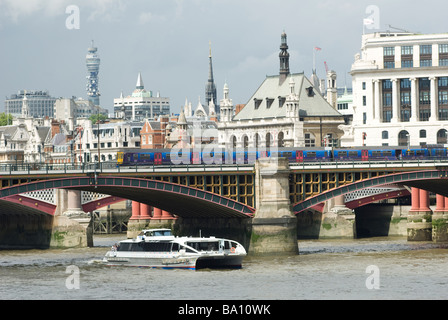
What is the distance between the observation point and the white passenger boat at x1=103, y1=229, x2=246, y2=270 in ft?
352

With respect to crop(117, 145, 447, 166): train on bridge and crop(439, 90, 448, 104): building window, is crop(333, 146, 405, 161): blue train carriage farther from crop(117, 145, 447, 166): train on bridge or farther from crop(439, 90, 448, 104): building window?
crop(439, 90, 448, 104): building window

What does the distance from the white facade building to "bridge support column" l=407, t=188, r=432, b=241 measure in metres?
52.6

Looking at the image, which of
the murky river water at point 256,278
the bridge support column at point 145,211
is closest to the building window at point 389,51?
the bridge support column at point 145,211

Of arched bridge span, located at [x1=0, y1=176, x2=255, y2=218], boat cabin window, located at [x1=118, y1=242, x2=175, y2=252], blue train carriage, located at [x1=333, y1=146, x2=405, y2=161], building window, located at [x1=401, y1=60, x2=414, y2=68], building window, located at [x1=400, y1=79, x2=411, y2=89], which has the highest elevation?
building window, located at [x1=401, y1=60, x2=414, y2=68]

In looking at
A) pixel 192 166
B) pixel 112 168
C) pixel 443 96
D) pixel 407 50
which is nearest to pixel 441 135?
pixel 443 96

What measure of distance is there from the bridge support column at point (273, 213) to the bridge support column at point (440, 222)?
24.0m

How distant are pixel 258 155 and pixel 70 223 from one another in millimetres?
21319

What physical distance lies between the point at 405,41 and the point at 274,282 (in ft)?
347

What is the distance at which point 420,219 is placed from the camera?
141125mm

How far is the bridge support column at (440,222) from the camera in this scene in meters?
137

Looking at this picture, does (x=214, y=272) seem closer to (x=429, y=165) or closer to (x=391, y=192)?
(x=429, y=165)

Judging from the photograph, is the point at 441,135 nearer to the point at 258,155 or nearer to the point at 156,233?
the point at 258,155

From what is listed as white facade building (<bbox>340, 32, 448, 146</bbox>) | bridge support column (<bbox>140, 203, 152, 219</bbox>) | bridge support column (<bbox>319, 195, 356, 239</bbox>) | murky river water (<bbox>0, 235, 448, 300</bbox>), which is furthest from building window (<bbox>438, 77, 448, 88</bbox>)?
murky river water (<bbox>0, 235, 448, 300</bbox>)
